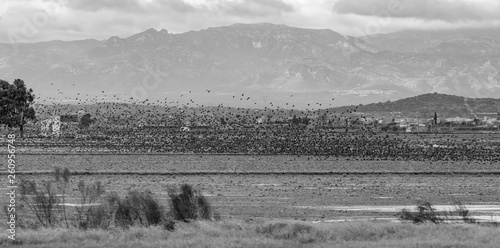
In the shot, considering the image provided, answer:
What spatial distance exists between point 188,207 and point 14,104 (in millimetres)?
78818

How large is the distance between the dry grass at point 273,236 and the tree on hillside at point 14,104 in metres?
78.9

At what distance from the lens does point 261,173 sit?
186ft

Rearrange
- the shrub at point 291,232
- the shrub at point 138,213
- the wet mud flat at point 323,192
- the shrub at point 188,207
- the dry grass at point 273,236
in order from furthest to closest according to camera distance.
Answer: the wet mud flat at point 323,192
the shrub at point 188,207
the shrub at point 138,213
the shrub at point 291,232
the dry grass at point 273,236

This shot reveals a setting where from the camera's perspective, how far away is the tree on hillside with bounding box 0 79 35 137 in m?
103

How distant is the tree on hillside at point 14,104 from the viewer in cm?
10288

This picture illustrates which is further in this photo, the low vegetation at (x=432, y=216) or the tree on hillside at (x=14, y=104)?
the tree on hillside at (x=14, y=104)

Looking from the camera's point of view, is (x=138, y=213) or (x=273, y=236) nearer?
(x=273, y=236)

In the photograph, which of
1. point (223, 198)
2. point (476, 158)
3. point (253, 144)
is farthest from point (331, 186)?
point (253, 144)

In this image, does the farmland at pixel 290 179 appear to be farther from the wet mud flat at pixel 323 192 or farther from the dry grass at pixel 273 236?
the dry grass at pixel 273 236

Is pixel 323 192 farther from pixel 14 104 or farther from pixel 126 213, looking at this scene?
pixel 14 104

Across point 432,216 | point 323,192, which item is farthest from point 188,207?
point 323,192

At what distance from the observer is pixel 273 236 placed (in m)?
27.0

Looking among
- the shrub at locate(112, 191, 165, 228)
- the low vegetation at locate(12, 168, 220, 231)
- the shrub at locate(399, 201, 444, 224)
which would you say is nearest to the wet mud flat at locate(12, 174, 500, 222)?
the shrub at locate(399, 201, 444, 224)

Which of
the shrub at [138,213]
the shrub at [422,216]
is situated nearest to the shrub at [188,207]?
the shrub at [138,213]
